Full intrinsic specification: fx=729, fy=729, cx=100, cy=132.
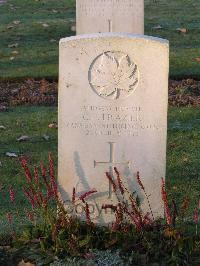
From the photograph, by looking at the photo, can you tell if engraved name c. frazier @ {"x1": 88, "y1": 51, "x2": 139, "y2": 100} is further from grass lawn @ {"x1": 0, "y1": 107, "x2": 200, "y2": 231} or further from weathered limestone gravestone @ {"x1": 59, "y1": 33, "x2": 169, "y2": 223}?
grass lawn @ {"x1": 0, "y1": 107, "x2": 200, "y2": 231}

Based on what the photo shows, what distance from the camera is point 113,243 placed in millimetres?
5234

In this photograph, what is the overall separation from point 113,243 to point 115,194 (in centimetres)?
55

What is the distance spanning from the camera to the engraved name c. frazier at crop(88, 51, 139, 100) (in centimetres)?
556

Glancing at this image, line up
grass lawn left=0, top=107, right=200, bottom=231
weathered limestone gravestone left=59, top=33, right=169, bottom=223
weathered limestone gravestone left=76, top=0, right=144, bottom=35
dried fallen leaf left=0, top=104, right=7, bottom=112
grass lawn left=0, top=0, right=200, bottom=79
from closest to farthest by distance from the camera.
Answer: weathered limestone gravestone left=59, top=33, right=169, bottom=223 → grass lawn left=0, top=107, right=200, bottom=231 → dried fallen leaf left=0, top=104, right=7, bottom=112 → weathered limestone gravestone left=76, top=0, right=144, bottom=35 → grass lawn left=0, top=0, right=200, bottom=79

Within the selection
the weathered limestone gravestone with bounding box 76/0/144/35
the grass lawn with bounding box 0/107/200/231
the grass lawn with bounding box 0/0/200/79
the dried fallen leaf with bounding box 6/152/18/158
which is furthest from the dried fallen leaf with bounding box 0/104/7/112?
the dried fallen leaf with bounding box 6/152/18/158

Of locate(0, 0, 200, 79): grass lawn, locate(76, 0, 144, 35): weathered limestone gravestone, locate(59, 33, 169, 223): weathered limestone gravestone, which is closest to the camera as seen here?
locate(59, 33, 169, 223): weathered limestone gravestone

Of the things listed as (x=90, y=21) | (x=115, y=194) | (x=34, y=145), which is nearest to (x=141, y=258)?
(x=115, y=194)

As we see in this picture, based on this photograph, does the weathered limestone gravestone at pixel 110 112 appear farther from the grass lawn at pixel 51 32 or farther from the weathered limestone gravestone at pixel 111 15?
the grass lawn at pixel 51 32

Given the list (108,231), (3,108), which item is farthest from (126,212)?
(3,108)

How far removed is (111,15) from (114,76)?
6818mm

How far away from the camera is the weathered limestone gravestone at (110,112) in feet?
18.2

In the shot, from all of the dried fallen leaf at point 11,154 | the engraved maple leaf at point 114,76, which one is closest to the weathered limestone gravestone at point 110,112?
the engraved maple leaf at point 114,76

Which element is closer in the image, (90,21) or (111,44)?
(111,44)

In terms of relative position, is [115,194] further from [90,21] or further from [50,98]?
[90,21]
